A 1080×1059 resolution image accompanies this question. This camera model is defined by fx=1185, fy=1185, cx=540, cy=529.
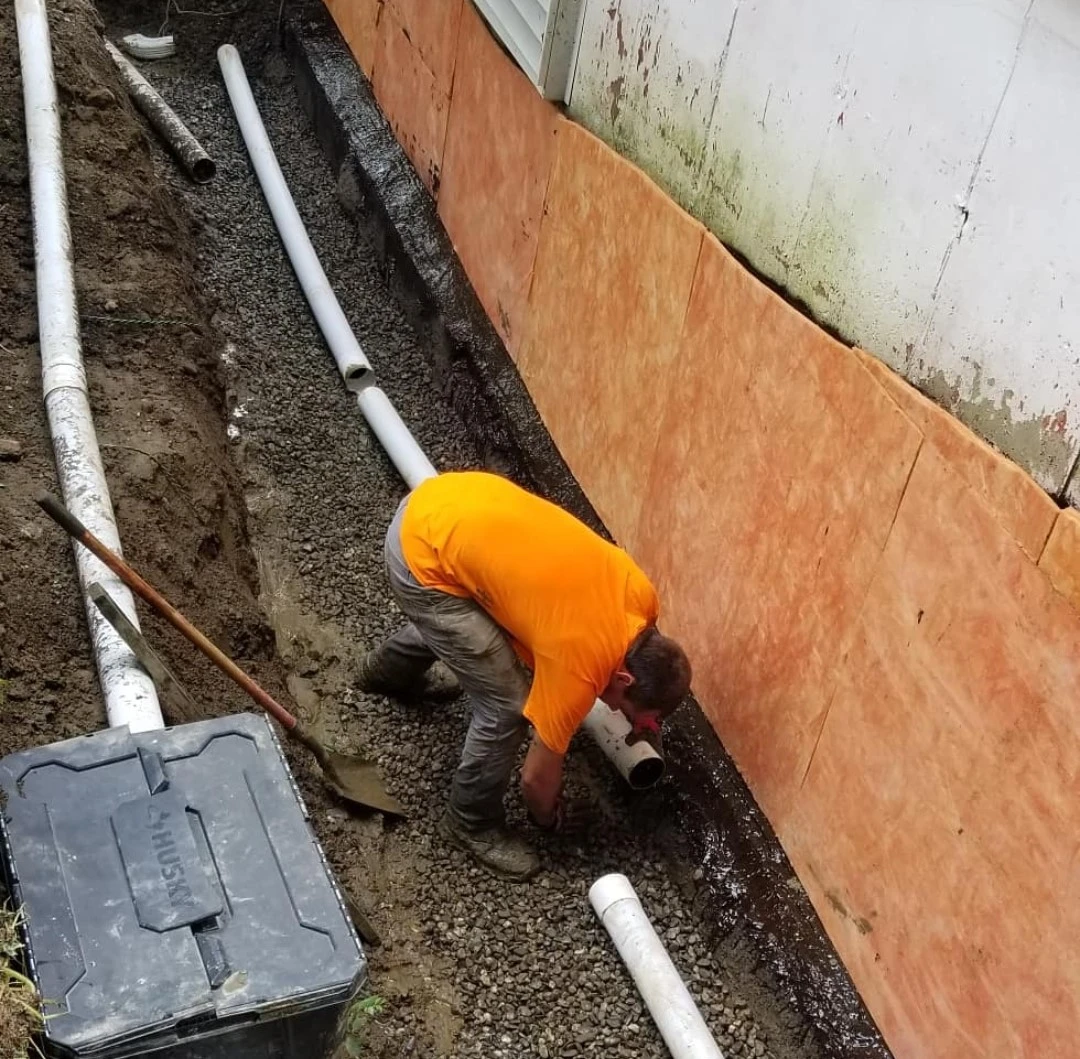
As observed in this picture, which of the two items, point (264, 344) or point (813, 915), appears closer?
point (813, 915)

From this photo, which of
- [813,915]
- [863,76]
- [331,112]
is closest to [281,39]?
[331,112]

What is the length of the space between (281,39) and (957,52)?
635cm

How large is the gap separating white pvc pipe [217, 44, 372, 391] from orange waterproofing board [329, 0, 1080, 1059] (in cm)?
113

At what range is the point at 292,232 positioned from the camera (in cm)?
630

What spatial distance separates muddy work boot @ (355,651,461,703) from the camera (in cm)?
430

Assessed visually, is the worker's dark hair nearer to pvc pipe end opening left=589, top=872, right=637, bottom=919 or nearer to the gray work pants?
the gray work pants

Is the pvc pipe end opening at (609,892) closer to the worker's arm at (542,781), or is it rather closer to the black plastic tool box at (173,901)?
the worker's arm at (542,781)

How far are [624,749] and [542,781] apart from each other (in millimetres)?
365

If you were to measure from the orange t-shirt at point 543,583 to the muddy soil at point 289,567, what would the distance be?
27.1 inches

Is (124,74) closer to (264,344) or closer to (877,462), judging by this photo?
(264,344)

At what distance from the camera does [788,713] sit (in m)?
3.54

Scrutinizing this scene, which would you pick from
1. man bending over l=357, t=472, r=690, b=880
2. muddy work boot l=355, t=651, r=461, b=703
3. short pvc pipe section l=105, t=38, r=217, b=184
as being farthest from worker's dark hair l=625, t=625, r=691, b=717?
short pvc pipe section l=105, t=38, r=217, b=184

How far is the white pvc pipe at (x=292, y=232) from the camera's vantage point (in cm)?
566

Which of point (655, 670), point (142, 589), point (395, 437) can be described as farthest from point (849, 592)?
point (395, 437)
